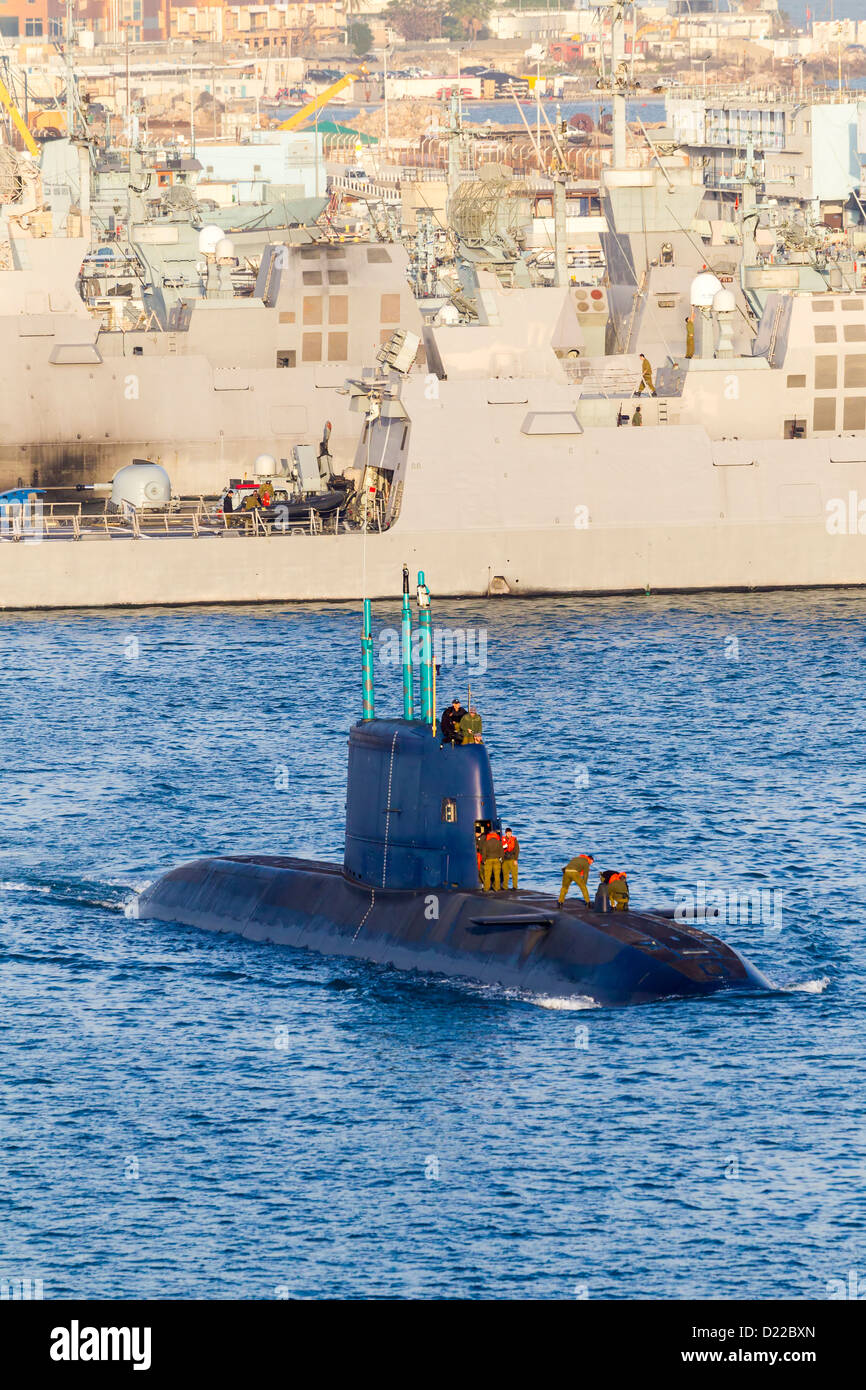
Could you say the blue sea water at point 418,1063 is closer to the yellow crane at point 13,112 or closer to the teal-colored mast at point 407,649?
the teal-colored mast at point 407,649

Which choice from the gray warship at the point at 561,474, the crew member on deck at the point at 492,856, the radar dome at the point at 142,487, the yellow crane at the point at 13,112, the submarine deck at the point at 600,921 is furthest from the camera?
the yellow crane at the point at 13,112

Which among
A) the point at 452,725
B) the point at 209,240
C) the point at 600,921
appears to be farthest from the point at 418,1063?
the point at 209,240

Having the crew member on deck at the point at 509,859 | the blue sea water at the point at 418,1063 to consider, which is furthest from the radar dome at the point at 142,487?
the crew member on deck at the point at 509,859

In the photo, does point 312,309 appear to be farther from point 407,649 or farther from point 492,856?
point 492,856

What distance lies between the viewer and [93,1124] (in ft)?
119

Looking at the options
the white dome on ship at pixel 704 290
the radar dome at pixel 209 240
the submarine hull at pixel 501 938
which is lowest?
the submarine hull at pixel 501 938

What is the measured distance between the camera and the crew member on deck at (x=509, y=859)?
41.1 m

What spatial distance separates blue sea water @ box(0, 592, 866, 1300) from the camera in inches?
1251

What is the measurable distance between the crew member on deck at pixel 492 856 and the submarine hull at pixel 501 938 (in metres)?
0.34

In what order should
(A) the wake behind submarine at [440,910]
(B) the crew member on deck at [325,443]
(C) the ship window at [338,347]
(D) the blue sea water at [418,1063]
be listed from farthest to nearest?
(C) the ship window at [338,347] → (B) the crew member on deck at [325,443] → (A) the wake behind submarine at [440,910] → (D) the blue sea water at [418,1063]

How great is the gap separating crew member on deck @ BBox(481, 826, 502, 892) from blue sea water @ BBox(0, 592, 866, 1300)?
6.81 feet

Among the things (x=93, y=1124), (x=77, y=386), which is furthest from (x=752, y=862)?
(x=77, y=386)
